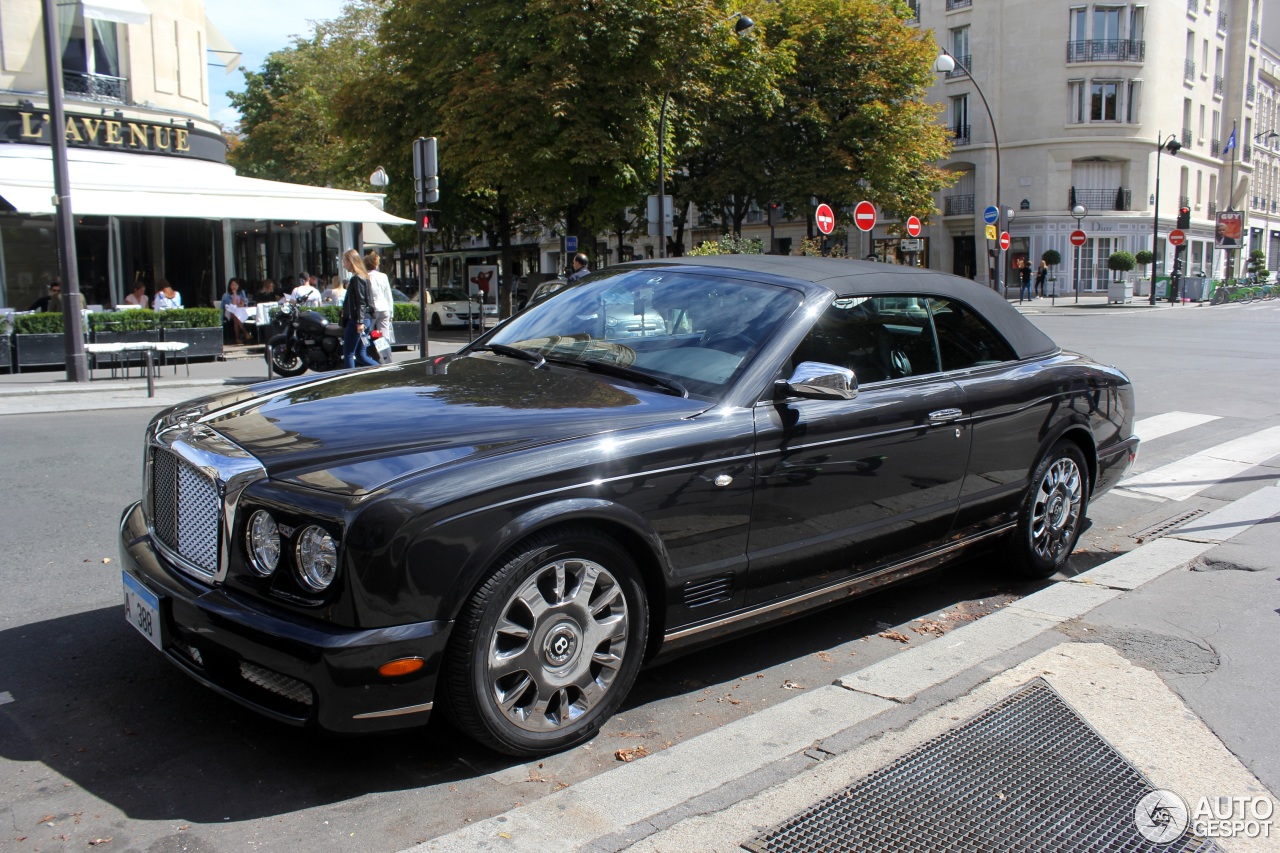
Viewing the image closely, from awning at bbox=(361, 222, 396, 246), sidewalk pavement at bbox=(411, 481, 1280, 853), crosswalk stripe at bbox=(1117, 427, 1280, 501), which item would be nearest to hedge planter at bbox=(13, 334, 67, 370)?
awning at bbox=(361, 222, 396, 246)

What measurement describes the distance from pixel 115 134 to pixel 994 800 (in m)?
25.6

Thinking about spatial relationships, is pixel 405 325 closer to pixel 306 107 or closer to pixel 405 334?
pixel 405 334

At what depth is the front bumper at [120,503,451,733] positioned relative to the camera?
281cm

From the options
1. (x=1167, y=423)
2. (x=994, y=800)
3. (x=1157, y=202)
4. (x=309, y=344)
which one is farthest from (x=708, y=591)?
(x=1157, y=202)

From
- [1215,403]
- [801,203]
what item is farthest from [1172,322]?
[1215,403]

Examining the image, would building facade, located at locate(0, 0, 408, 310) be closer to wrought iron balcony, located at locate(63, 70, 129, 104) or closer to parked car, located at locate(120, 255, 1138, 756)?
wrought iron balcony, located at locate(63, 70, 129, 104)

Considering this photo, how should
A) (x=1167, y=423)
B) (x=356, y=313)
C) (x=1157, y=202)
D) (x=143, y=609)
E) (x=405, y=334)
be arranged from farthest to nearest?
(x=1157, y=202) → (x=405, y=334) → (x=356, y=313) → (x=1167, y=423) → (x=143, y=609)

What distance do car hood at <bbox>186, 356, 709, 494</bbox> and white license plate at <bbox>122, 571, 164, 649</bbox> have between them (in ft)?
1.87

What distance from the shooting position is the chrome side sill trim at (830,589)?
3629 mm

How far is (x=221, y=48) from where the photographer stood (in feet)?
94.1

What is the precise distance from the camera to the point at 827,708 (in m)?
3.69

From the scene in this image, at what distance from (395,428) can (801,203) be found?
39.2m

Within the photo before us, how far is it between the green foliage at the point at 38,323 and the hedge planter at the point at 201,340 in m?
1.61

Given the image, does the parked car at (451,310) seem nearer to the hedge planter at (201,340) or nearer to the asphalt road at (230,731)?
the hedge planter at (201,340)
